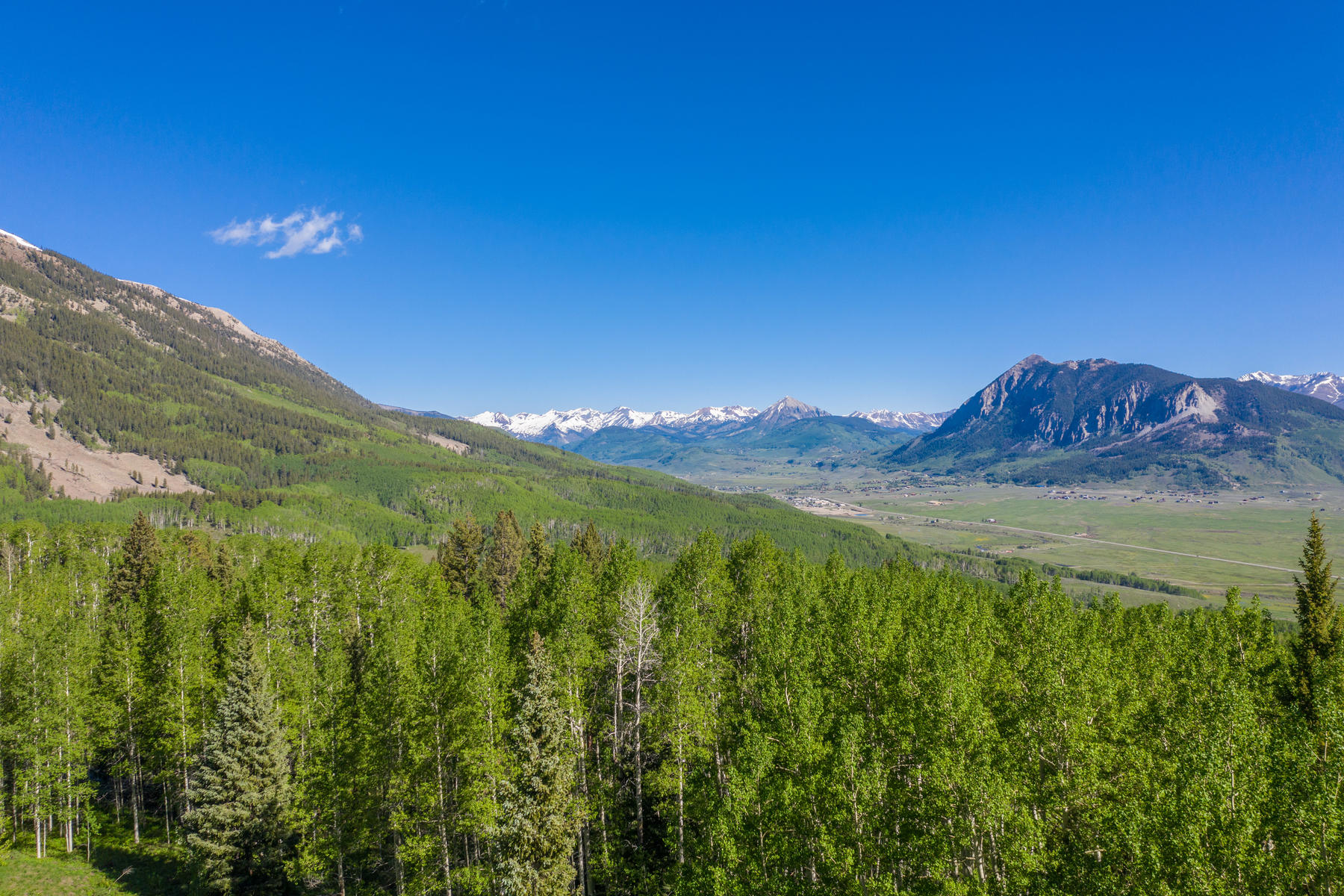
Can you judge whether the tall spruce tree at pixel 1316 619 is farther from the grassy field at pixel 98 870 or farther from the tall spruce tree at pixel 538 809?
the grassy field at pixel 98 870

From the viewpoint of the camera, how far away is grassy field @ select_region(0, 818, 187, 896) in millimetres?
33062

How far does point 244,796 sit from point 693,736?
1092 inches

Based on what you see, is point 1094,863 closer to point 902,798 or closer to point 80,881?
point 902,798

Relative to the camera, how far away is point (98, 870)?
3712 centimetres

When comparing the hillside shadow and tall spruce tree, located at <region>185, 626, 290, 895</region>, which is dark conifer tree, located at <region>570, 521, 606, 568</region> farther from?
the hillside shadow

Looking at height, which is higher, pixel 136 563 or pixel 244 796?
pixel 136 563

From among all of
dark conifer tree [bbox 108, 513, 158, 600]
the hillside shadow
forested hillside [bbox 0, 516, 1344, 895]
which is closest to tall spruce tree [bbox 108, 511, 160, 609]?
dark conifer tree [bbox 108, 513, 158, 600]

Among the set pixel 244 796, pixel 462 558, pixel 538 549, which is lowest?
pixel 244 796

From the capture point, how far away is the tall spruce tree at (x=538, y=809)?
2578 cm

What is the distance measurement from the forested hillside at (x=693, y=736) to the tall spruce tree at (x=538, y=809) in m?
0.14

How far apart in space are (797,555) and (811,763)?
35.6 meters

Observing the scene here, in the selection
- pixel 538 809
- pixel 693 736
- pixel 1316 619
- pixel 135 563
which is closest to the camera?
pixel 538 809

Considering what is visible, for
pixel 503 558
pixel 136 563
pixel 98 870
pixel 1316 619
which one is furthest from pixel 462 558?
pixel 1316 619

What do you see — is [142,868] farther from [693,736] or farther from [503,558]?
[503,558]
